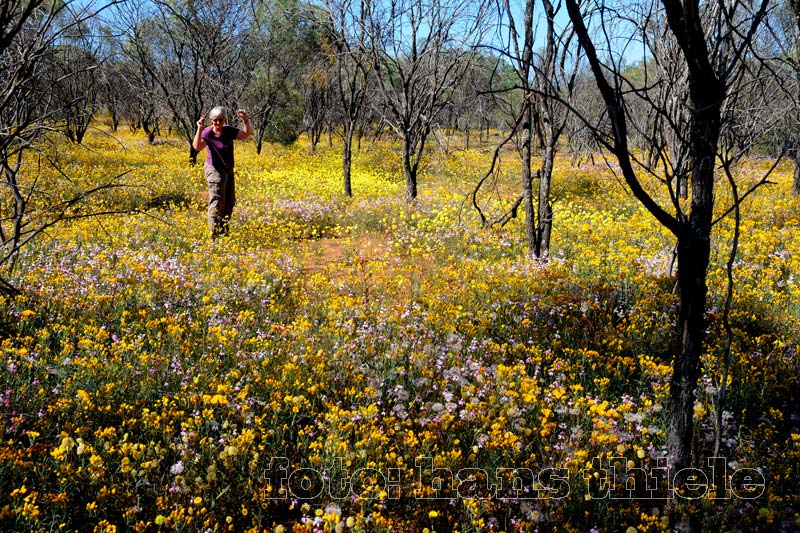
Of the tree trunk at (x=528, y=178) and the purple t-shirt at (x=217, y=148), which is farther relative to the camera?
the purple t-shirt at (x=217, y=148)

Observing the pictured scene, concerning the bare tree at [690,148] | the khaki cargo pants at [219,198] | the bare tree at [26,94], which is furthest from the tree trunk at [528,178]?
the bare tree at [26,94]

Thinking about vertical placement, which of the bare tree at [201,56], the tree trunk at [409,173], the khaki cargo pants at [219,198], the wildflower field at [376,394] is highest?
the bare tree at [201,56]

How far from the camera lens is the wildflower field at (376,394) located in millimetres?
2812

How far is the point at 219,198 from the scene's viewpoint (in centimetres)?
870

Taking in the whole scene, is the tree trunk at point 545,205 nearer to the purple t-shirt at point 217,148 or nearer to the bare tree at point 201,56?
the purple t-shirt at point 217,148

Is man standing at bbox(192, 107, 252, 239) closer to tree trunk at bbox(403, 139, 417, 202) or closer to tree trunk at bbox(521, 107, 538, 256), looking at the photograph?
tree trunk at bbox(521, 107, 538, 256)

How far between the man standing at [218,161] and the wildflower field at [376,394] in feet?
4.57

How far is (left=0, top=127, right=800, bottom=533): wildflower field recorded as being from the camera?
281 centimetres

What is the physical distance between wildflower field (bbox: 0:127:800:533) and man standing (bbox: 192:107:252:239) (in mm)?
Result: 1393

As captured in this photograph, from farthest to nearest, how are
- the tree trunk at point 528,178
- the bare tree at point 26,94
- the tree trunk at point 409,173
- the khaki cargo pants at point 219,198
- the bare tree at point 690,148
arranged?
1. the tree trunk at point 409,173
2. the khaki cargo pants at point 219,198
3. the tree trunk at point 528,178
4. the bare tree at point 26,94
5. the bare tree at point 690,148

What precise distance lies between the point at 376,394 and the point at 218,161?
6.26 meters

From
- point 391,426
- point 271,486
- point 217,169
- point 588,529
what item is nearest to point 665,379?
point 588,529

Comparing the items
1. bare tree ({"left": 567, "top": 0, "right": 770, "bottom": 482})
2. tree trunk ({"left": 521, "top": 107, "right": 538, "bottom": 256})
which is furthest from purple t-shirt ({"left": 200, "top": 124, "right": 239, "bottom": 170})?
bare tree ({"left": 567, "top": 0, "right": 770, "bottom": 482})

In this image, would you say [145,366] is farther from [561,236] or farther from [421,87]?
[421,87]
